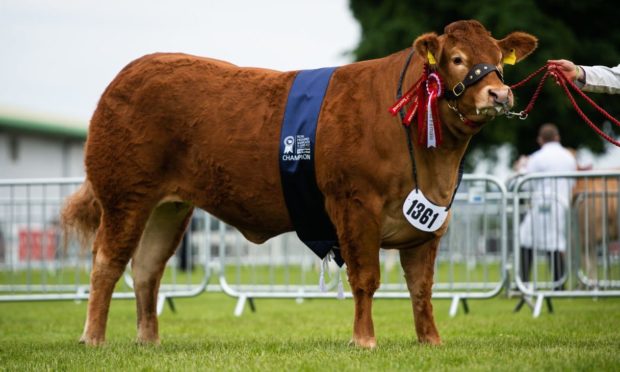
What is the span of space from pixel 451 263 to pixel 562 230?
150 centimetres

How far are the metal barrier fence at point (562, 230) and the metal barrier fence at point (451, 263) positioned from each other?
1.09 feet

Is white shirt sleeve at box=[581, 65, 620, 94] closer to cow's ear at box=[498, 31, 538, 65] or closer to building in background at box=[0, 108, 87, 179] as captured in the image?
cow's ear at box=[498, 31, 538, 65]

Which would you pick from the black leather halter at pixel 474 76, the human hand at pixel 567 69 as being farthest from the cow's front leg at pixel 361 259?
the human hand at pixel 567 69

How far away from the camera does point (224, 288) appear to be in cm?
1231

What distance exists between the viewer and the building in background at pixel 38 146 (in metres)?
40.6

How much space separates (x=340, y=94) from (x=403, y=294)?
4.95 metres

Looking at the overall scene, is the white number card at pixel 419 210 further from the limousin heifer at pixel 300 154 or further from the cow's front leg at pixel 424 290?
the cow's front leg at pixel 424 290

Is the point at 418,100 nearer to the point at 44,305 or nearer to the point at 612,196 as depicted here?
the point at 612,196

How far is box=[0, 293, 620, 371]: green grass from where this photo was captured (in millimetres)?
5859

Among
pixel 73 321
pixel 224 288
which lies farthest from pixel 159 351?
pixel 224 288

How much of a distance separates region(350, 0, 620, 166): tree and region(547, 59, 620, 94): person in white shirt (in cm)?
1886

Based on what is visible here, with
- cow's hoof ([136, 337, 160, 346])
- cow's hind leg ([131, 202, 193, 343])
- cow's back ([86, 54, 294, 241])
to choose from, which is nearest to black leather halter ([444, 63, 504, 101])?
cow's back ([86, 54, 294, 241])

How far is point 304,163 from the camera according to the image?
6.86 metres

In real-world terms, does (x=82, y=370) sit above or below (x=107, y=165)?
below
